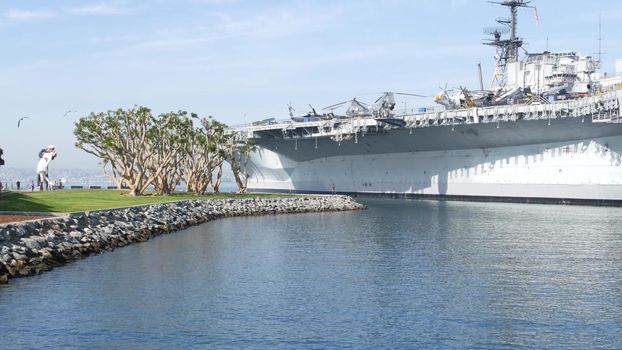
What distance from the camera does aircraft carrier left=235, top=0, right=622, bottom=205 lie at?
67.7m

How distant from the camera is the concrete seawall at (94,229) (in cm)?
2989

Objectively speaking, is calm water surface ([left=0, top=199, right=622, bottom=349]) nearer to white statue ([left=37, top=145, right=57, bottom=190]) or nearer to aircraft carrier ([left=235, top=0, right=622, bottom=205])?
aircraft carrier ([left=235, top=0, right=622, bottom=205])

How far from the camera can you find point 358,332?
2062 cm

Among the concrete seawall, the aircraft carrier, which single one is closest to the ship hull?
the aircraft carrier

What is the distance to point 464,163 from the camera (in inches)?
3110

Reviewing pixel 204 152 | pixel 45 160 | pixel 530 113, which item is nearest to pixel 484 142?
pixel 530 113

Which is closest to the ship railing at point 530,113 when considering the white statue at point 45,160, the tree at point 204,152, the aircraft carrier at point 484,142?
the aircraft carrier at point 484,142

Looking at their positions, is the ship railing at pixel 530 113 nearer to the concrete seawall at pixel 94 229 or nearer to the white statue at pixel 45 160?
the concrete seawall at pixel 94 229

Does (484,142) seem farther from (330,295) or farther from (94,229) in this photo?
(330,295)

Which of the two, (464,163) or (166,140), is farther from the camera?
(464,163)

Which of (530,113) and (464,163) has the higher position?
(530,113)

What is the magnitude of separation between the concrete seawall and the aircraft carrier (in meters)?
21.2

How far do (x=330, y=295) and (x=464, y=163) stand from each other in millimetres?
55976

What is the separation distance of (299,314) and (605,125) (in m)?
50.7
